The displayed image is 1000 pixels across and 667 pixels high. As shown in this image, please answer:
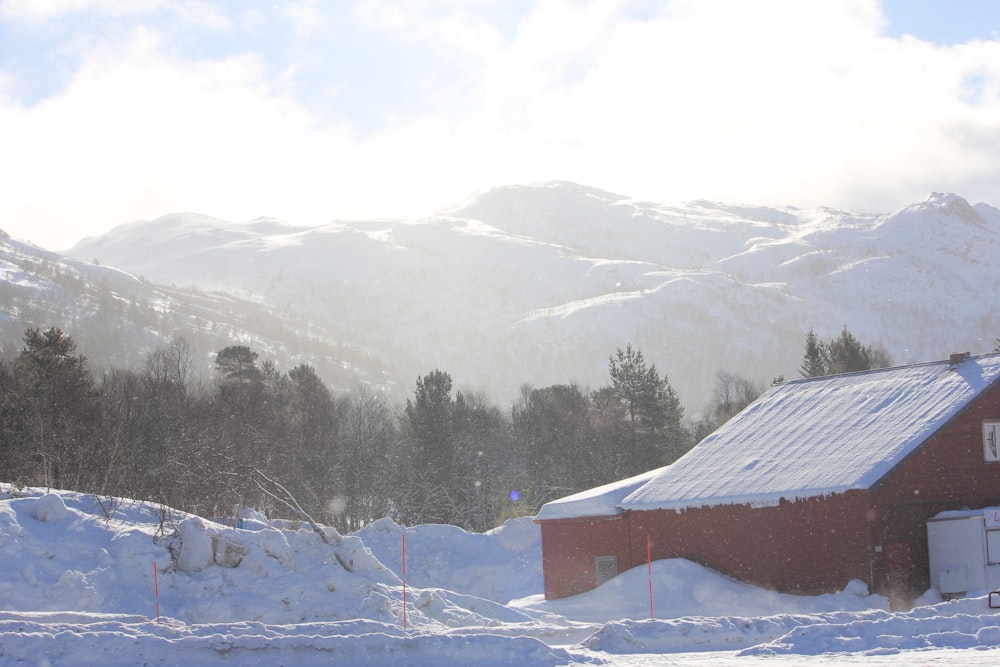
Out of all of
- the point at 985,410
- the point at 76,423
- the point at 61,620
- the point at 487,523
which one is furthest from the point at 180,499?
the point at 487,523

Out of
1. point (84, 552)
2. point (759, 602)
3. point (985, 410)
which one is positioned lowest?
point (759, 602)

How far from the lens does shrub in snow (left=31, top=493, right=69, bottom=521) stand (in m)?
19.2

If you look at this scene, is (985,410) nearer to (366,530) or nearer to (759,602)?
(759,602)

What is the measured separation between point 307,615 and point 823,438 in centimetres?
1609

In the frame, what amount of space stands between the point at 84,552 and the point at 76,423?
26.7 meters

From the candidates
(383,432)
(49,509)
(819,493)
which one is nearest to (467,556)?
(819,493)

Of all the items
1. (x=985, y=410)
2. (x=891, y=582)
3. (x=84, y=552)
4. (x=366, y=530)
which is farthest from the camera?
(x=366, y=530)

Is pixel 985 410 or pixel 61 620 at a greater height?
pixel 985 410

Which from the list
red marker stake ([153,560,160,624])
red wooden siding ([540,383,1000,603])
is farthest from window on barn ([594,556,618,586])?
red marker stake ([153,560,160,624])

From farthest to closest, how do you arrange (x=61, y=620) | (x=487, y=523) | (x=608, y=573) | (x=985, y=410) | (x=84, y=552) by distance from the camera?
(x=487, y=523), (x=608, y=573), (x=985, y=410), (x=84, y=552), (x=61, y=620)

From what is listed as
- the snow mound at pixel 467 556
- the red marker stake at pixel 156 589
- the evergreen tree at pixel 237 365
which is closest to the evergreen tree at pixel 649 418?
the snow mound at pixel 467 556

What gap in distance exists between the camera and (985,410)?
90.4ft

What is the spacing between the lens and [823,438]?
94.3 ft

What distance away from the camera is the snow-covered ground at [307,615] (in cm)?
1443
